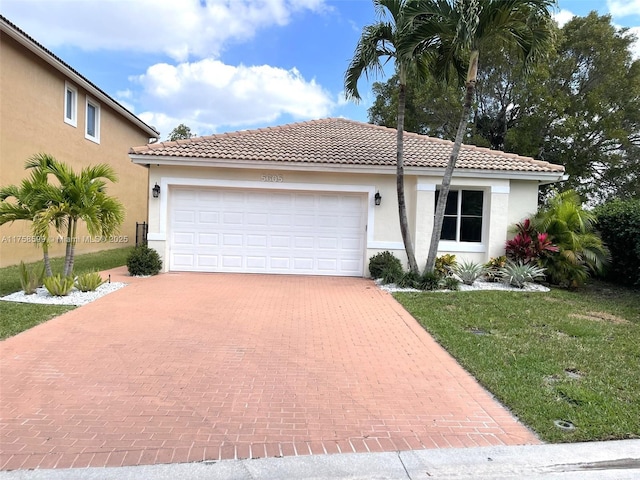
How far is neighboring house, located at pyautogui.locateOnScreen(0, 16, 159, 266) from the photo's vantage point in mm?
12094

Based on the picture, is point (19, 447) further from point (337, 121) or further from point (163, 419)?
point (337, 121)

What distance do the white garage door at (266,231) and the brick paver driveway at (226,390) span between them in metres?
4.42

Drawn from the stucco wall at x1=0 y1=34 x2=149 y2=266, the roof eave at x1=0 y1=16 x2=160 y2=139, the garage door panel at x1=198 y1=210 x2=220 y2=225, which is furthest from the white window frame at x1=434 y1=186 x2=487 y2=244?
the roof eave at x1=0 y1=16 x2=160 y2=139

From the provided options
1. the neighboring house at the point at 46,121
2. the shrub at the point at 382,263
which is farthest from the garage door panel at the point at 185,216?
the shrub at the point at 382,263

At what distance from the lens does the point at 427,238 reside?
11.6m

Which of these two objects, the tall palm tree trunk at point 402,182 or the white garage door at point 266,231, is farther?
the white garage door at point 266,231

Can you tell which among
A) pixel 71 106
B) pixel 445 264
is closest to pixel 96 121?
pixel 71 106

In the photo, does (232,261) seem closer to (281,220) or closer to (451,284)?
(281,220)

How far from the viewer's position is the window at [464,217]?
1202cm

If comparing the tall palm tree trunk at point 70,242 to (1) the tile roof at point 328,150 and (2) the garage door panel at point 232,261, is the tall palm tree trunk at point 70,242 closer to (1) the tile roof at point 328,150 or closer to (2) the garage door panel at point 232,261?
(1) the tile roof at point 328,150

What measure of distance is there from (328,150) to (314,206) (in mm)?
1721

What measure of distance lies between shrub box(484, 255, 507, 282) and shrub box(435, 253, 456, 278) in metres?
0.89

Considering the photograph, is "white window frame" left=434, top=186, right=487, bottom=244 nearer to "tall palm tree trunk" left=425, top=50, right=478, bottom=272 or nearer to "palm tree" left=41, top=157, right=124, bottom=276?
"tall palm tree trunk" left=425, top=50, right=478, bottom=272

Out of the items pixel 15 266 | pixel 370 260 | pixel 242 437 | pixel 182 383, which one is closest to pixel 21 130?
pixel 15 266
